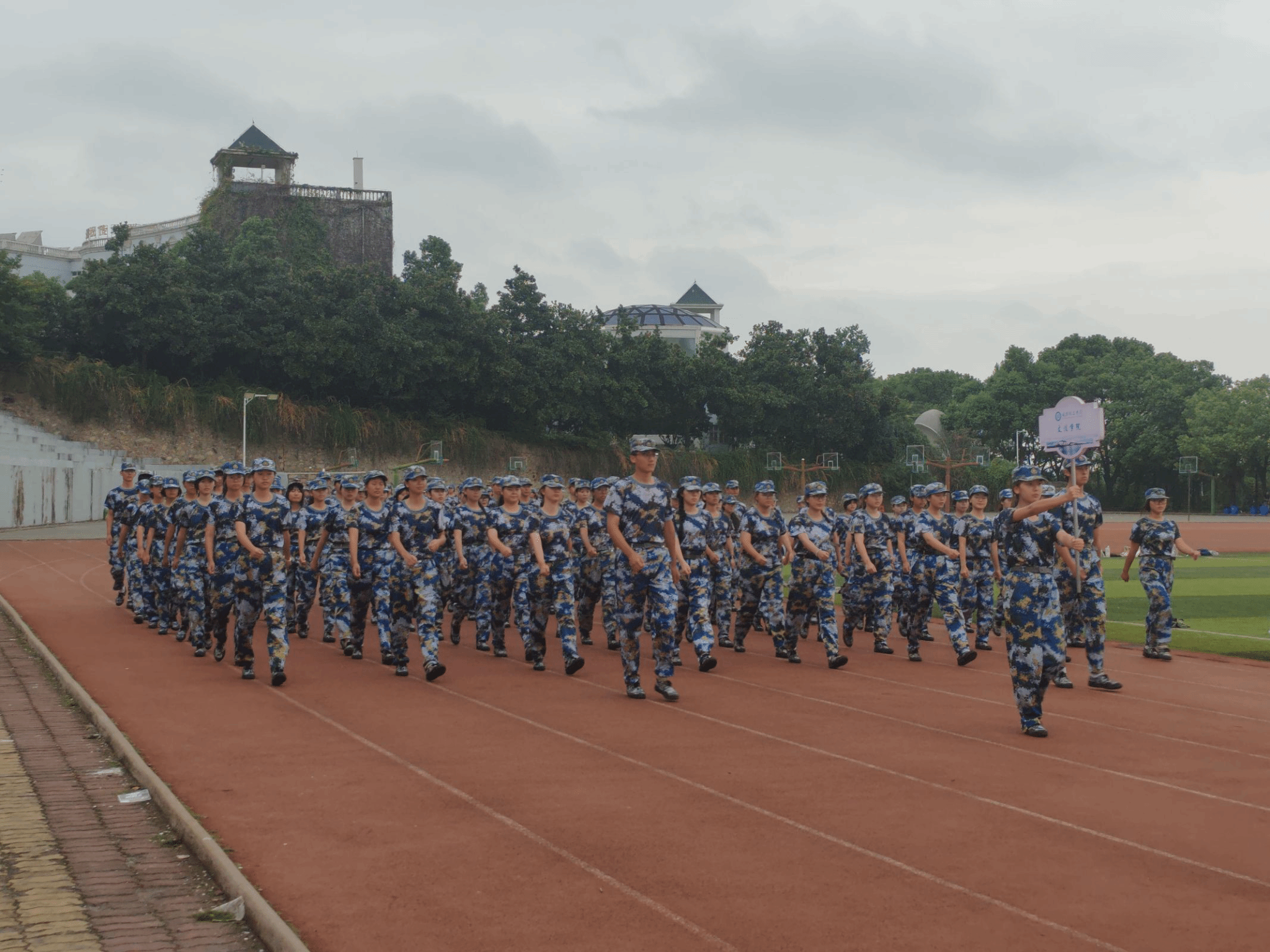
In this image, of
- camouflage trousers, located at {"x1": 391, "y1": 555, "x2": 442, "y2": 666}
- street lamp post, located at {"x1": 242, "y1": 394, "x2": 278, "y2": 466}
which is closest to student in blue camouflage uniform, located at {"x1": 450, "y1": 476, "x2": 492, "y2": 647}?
camouflage trousers, located at {"x1": 391, "y1": 555, "x2": 442, "y2": 666}

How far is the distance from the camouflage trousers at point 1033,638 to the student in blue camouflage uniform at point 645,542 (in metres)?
2.69

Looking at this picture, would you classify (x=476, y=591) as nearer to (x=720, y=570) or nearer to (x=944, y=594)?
(x=720, y=570)

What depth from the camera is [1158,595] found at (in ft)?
44.2

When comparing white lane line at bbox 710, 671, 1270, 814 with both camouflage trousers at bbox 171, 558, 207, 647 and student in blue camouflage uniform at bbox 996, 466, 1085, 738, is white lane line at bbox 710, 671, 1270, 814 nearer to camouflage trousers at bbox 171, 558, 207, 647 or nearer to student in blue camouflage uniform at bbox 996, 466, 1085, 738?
A: student in blue camouflage uniform at bbox 996, 466, 1085, 738

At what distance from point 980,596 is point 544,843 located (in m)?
9.41

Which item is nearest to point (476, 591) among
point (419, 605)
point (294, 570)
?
point (294, 570)

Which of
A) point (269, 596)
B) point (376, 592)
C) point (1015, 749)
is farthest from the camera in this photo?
point (376, 592)

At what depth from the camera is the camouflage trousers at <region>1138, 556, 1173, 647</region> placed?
13.2 m

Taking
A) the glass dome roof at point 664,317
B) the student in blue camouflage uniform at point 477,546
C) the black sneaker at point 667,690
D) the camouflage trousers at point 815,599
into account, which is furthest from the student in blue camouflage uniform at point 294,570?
the glass dome roof at point 664,317

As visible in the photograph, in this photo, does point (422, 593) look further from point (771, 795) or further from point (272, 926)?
point (272, 926)

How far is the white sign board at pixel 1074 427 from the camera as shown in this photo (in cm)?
977

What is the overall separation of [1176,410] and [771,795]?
250ft

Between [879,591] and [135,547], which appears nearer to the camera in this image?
[879,591]

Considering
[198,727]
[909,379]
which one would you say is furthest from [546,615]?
[909,379]
